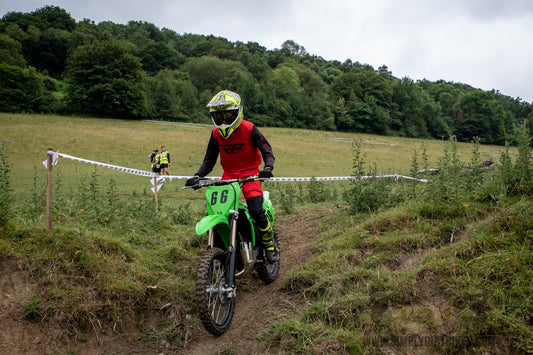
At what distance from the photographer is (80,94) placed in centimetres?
5947

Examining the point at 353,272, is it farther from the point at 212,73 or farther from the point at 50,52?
the point at 50,52

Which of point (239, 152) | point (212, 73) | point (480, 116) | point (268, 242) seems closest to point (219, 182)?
point (239, 152)

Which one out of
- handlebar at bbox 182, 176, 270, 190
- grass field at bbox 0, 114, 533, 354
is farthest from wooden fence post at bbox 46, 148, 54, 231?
handlebar at bbox 182, 176, 270, 190

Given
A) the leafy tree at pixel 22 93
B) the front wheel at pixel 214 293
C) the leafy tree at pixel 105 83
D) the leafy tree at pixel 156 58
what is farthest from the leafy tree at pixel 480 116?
the leafy tree at pixel 156 58

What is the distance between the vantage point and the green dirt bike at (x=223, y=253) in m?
4.23

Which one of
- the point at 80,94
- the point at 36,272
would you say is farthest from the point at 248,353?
the point at 80,94

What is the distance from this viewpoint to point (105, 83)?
61.6 metres

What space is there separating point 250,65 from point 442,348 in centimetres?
11619

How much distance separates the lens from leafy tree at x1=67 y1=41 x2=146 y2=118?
59750 millimetres

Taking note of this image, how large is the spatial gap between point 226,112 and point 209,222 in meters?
1.60

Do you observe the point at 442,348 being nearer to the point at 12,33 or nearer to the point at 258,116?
the point at 258,116

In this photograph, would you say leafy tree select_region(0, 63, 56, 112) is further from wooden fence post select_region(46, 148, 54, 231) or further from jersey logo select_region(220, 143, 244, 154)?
jersey logo select_region(220, 143, 244, 154)

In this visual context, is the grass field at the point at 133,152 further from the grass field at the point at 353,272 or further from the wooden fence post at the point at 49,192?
the wooden fence post at the point at 49,192

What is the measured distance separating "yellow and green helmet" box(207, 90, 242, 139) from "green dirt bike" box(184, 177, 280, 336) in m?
0.76
